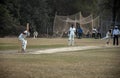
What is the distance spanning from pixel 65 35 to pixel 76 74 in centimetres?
3712

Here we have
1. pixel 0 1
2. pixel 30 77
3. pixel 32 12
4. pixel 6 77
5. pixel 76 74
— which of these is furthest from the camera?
pixel 32 12

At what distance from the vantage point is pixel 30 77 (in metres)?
8.51

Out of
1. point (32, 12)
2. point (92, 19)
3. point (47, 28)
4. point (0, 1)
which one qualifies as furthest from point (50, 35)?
point (0, 1)

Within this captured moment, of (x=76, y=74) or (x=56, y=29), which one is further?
(x=56, y=29)

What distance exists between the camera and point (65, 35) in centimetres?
4650

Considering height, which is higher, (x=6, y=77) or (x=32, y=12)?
(x=32, y=12)

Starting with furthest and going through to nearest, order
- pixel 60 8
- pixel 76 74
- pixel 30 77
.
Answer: pixel 60 8, pixel 76 74, pixel 30 77

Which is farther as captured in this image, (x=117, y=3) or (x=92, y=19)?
(x=92, y=19)

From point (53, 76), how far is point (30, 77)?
2.14ft

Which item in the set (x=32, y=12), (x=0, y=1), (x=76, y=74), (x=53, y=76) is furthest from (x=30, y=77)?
(x=32, y=12)

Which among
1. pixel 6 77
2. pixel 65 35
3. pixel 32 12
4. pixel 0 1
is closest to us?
pixel 0 1

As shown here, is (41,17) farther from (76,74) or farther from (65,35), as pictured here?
(76,74)

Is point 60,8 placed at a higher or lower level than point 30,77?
higher

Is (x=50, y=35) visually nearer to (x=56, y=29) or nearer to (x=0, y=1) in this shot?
(x=56, y=29)
